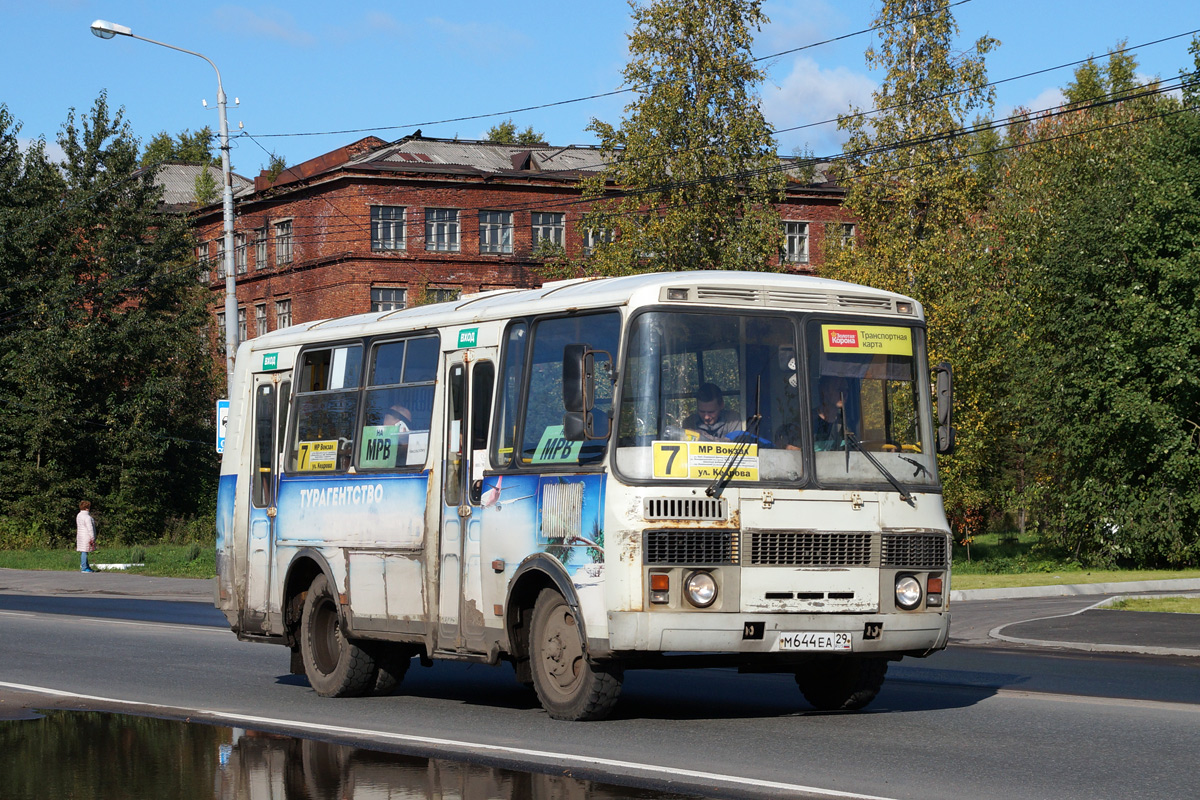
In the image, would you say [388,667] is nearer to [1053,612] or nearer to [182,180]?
[1053,612]

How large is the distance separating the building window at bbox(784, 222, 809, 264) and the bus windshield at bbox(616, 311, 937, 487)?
65.7m

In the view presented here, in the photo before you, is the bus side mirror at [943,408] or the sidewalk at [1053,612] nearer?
the bus side mirror at [943,408]

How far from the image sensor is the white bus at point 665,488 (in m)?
10.3

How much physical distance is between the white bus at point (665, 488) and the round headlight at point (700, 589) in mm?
14

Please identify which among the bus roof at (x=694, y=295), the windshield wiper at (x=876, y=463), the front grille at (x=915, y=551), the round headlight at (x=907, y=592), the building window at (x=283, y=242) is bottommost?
the round headlight at (x=907, y=592)

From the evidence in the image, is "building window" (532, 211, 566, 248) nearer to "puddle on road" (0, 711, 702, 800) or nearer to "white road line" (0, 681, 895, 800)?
"white road line" (0, 681, 895, 800)

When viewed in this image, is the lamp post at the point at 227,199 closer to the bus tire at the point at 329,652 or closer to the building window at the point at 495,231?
the bus tire at the point at 329,652

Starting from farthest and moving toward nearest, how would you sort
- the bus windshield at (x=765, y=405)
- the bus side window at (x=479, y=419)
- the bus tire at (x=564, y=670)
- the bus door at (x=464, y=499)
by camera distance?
1. the bus side window at (x=479, y=419)
2. the bus door at (x=464, y=499)
3. the bus tire at (x=564, y=670)
4. the bus windshield at (x=765, y=405)

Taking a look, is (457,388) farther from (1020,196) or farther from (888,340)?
(1020,196)

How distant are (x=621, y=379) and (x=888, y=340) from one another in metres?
2.10

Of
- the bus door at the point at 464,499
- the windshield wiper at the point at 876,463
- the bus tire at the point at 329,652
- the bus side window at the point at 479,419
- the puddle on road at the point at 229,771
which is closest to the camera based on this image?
the puddle on road at the point at 229,771

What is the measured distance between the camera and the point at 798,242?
76500 mm

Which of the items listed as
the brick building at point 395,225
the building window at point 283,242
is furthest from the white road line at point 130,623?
the building window at point 283,242

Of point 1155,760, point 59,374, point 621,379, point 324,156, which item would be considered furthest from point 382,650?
point 324,156
